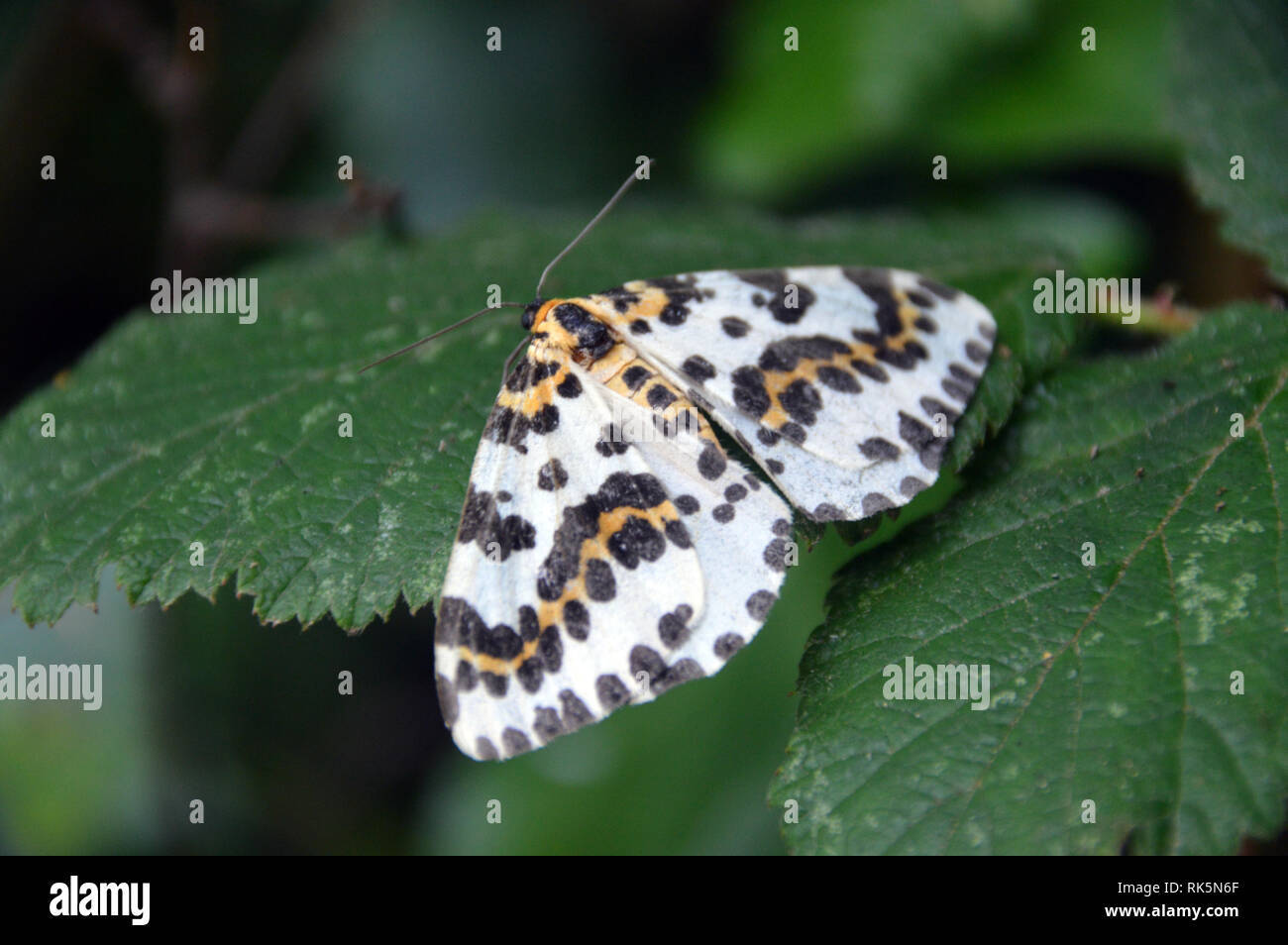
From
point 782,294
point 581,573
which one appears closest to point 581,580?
point 581,573

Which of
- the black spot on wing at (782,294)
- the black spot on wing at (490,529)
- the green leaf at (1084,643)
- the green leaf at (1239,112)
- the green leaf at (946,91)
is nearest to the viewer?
the green leaf at (1084,643)

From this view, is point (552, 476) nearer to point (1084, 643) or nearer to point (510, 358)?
point (510, 358)

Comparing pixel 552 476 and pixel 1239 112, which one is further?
pixel 1239 112

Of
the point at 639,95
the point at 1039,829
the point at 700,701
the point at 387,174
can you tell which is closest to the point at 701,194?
the point at 639,95

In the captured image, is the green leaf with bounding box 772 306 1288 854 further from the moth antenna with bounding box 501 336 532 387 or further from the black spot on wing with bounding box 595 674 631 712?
the moth antenna with bounding box 501 336 532 387

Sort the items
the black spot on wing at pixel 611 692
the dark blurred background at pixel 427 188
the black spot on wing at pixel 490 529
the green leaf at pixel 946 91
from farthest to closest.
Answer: the green leaf at pixel 946 91
the dark blurred background at pixel 427 188
the black spot on wing at pixel 490 529
the black spot on wing at pixel 611 692

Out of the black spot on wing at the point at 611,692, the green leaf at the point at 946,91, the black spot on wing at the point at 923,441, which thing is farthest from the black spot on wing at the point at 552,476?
the green leaf at the point at 946,91

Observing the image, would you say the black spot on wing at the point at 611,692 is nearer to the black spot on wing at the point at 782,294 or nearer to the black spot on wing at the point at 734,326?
the black spot on wing at the point at 734,326
